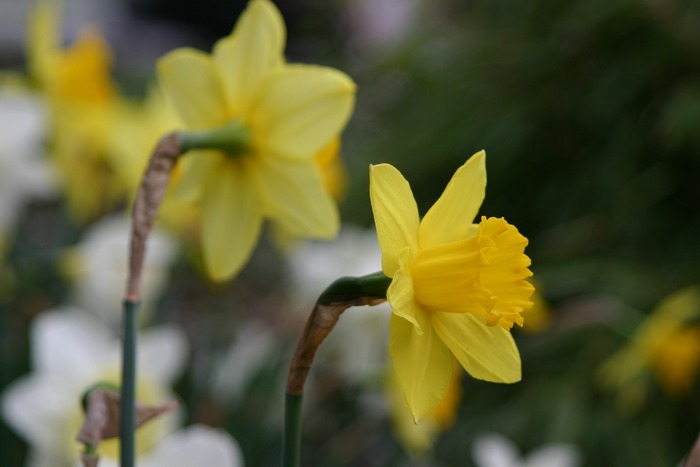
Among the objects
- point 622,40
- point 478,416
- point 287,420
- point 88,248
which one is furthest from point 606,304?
point 287,420

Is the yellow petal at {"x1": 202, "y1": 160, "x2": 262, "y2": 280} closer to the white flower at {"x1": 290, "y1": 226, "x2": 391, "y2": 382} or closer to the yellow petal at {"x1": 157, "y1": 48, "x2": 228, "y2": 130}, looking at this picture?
the yellow petal at {"x1": 157, "y1": 48, "x2": 228, "y2": 130}

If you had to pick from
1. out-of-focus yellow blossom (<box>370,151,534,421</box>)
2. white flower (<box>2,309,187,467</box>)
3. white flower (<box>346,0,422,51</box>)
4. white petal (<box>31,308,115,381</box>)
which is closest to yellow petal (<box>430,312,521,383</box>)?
out-of-focus yellow blossom (<box>370,151,534,421</box>)

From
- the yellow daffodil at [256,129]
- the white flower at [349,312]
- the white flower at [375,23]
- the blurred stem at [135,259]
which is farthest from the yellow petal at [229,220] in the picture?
the white flower at [375,23]

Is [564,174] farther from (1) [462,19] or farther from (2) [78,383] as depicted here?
(2) [78,383]

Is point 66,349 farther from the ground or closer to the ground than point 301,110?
closer to the ground

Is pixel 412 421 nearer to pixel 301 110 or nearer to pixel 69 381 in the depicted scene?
pixel 69 381

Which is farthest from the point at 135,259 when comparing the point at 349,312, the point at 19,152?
the point at 19,152
